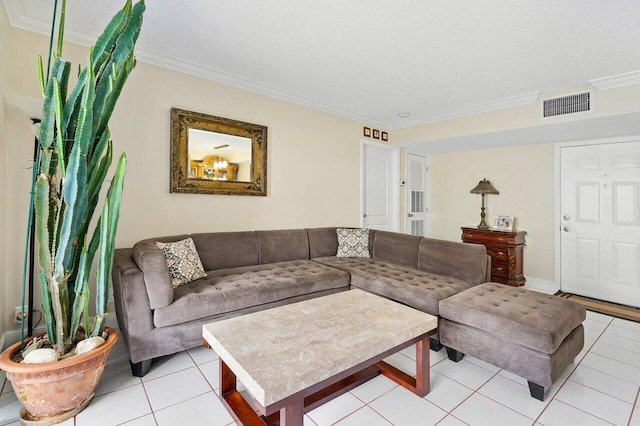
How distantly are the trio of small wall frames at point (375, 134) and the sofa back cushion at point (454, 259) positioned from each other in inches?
79.8

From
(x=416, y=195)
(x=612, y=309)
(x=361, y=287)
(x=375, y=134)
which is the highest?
(x=375, y=134)

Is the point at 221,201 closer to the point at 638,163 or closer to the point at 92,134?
the point at 92,134

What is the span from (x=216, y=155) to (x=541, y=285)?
450 cm

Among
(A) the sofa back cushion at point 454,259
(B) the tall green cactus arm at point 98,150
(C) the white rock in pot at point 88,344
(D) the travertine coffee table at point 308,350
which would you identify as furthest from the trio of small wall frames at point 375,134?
(C) the white rock in pot at point 88,344

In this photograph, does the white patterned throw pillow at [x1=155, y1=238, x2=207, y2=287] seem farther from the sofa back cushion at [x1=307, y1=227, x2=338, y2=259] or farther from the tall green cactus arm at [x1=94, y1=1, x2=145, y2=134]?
the sofa back cushion at [x1=307, y1=227, x2=338, y2=259]

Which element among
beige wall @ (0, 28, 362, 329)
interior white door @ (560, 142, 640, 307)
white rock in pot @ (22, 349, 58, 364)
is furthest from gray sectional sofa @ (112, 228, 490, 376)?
interior white door @ (560, 142, 640, 307)

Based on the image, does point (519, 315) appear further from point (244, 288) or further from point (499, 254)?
point (499, 254)

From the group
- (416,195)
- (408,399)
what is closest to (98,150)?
(408,399)

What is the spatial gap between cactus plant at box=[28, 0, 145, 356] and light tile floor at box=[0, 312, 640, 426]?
0.42m

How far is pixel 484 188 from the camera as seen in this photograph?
14.5ft

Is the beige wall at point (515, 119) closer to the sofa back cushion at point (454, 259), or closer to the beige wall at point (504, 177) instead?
the beige wall at point (504, 177)

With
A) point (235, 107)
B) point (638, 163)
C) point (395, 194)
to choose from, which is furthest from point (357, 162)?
point (638, 163)

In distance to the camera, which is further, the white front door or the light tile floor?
the white front door

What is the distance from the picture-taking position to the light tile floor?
156 centimetres
